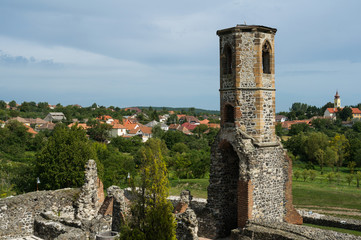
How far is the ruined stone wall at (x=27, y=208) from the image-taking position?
660 inches

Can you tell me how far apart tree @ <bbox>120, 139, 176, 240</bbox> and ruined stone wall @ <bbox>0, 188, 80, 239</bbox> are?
8.30m

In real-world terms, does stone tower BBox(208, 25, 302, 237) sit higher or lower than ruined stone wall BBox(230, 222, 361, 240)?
higher

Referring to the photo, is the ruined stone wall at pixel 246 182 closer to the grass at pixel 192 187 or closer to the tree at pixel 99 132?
the grass at pixel 192 187

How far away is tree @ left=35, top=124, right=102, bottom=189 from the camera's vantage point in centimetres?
2752

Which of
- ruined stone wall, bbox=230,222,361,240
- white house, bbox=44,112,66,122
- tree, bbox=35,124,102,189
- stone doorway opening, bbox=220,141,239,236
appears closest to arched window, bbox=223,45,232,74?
stone doorway opening, bbox=220,141,239,236

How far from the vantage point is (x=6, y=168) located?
43.0 metres

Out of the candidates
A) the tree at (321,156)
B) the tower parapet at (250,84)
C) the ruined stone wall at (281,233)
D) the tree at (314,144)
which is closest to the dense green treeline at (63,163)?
the tower parapet at (250,84)

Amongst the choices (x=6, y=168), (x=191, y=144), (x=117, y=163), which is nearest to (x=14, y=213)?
(x=117, y=163)

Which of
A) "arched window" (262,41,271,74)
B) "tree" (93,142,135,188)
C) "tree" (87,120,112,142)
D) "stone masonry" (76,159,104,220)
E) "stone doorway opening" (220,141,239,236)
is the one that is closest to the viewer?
"arched window" (262,41,271,74)

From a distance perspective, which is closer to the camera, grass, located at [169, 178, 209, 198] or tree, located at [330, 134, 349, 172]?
grass, located at [169, 178, 209, 198]

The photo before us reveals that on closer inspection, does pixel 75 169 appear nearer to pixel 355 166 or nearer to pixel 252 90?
pixel 252 90

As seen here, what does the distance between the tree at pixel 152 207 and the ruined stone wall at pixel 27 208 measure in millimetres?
8299

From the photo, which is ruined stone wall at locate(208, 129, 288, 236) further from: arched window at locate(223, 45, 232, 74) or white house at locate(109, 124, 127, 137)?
white house at locate(109, 124, 127, 137)

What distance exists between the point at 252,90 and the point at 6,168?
122 feet
